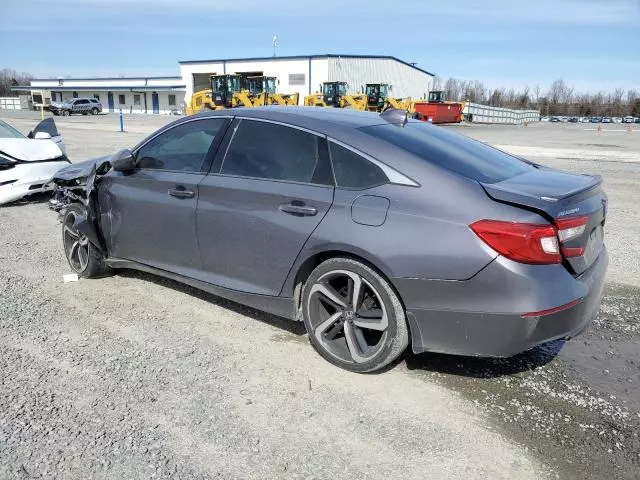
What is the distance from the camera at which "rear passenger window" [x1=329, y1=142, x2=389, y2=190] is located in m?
3.26

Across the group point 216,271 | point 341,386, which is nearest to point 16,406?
point 216,271

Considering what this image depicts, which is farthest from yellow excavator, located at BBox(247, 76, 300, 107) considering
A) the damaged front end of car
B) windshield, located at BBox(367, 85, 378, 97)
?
the damaged front end of car

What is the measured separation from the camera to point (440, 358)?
3.66 metres

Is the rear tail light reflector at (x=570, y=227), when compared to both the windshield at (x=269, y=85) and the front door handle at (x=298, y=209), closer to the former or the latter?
the front door handle at (x=298, y=209)

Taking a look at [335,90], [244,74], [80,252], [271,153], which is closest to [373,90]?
[335,90]

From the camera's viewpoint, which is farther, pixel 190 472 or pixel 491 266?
pixel 491 266

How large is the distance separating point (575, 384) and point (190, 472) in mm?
2315

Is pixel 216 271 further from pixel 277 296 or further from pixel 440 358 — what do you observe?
pixel 440 358

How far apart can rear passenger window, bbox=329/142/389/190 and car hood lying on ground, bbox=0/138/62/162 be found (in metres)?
6.48

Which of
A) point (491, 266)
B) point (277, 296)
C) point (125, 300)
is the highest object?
point (491, 266)

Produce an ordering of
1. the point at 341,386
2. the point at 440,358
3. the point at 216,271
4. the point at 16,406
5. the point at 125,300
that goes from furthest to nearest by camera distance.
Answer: the point at 125,300 < the point at 216,271 < the point at 440,358 < the point at 341,386 < the point at 16,406

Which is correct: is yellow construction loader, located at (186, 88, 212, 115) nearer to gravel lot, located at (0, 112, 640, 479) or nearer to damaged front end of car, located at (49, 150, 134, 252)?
damaged front end of car, located at (49, 150, 134, 252)

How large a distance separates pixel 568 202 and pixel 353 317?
1387 mm

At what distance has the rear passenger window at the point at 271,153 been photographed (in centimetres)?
358
